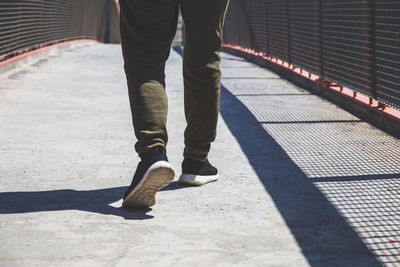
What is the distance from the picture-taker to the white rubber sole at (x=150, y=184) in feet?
9.14

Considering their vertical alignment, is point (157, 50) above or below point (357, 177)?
above

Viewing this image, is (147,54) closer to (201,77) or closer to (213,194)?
(201,77)

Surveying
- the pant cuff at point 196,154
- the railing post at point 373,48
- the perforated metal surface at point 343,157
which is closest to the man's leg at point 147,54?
the pant cuff at point 196,154

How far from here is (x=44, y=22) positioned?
38.2 feet

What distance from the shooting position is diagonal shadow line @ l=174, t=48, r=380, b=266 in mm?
2398

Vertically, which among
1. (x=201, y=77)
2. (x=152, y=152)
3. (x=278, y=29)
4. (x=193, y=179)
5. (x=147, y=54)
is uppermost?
(x=147, y=54)

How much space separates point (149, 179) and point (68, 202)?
45cm

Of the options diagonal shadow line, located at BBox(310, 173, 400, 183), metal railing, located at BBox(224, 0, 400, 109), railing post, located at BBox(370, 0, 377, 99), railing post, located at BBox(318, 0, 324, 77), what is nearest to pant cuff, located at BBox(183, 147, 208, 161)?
diagonal shadow line, located at BBox(310, 173, 400, 183)

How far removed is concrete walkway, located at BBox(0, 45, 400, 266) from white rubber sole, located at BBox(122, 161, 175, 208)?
0.05m

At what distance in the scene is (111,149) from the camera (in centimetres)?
424

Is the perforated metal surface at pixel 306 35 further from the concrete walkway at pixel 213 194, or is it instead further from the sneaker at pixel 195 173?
the sneaker at pixel 195 173

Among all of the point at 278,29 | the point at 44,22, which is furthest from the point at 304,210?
the point at 44,22

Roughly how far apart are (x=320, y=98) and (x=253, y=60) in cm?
563

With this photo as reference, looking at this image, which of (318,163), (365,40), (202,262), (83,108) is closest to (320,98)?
(365,40)
